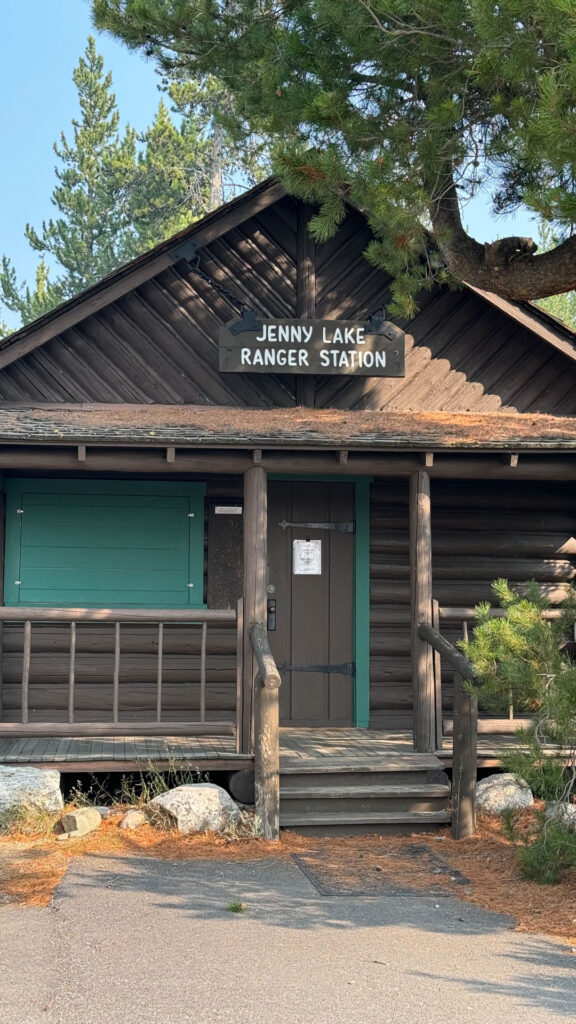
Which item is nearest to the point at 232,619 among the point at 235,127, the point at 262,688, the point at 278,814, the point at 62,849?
the point at 262,688

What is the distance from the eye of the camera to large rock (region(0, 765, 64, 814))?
8.27m

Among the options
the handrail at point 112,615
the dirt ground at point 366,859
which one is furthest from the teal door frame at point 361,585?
the dirt ground at point 366,859

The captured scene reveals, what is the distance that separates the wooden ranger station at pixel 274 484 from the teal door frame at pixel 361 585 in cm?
2

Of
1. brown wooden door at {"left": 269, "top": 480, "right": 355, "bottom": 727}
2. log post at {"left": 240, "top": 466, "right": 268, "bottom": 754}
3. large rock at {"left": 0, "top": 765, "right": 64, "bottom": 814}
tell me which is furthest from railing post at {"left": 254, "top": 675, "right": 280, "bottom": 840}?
brown wooden door at {"left": 269, "top": 480, "right": 355, "bottom": 727}

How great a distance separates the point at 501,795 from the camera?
9.22 meters

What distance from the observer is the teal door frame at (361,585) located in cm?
1102

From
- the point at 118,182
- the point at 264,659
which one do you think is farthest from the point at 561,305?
the point at 264,659

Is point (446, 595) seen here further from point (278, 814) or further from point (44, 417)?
point (44, 417)

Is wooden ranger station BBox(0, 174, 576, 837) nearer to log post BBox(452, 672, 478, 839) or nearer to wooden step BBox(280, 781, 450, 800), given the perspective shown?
wooden step BBox(280, 781, 450, 800)

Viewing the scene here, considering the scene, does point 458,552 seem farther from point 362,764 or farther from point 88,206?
point 88,206

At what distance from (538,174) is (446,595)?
4.45 metres

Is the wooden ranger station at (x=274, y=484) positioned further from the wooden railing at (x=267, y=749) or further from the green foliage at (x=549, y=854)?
the green foliage at (x=549, y=854)

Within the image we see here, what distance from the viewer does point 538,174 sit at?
29.3 ft

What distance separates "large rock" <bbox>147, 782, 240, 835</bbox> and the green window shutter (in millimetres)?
2793
